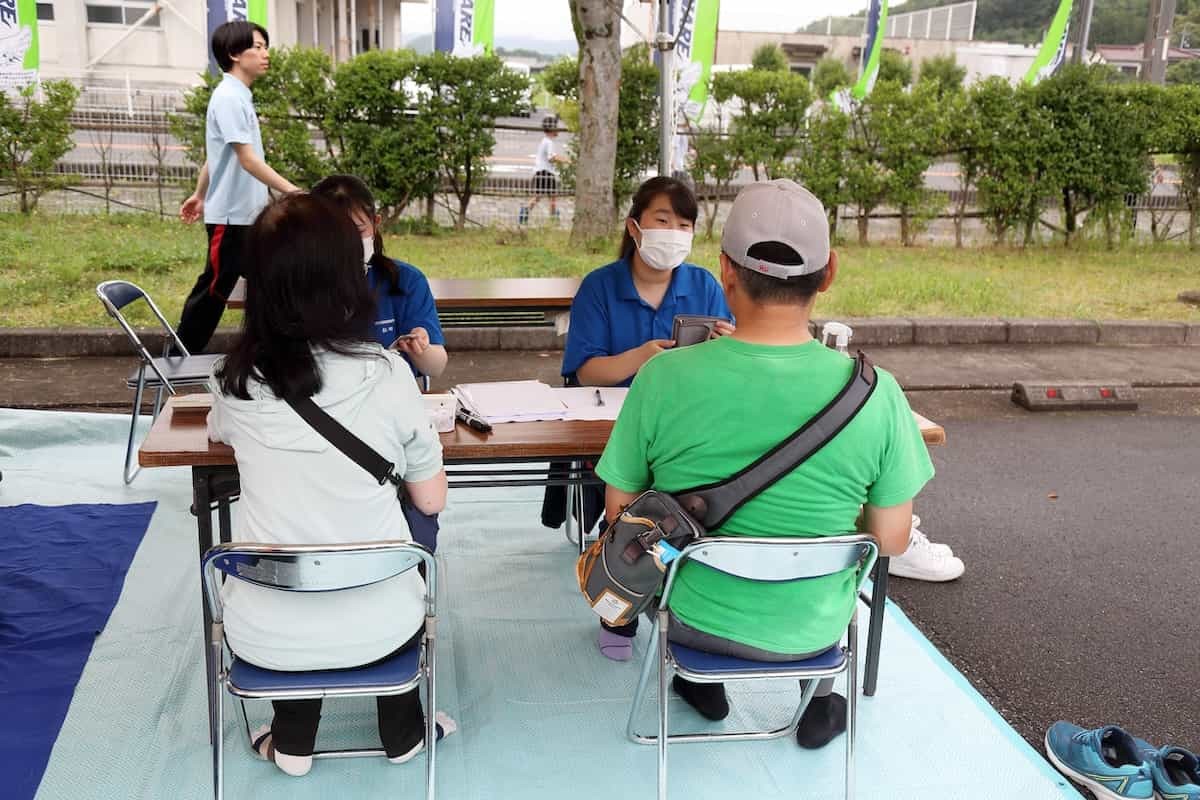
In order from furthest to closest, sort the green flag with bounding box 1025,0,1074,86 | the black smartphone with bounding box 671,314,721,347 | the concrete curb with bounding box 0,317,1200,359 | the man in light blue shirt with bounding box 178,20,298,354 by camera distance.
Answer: the green flag with bounding box 1025,0,1074,86 < the concrete curb with bounding box 0,317,1200,359 < the man in light blue shirt with bounding box 178,20,298,354 < the black smartphone with bounding box 671,314,721,347

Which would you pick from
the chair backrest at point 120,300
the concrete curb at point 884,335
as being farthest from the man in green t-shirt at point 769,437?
the concrete curb at point 884,335

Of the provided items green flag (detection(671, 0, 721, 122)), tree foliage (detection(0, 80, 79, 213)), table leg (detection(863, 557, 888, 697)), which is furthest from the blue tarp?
tree foliage (detection(0, 80, 79, 213))

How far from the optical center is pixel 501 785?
2451mm

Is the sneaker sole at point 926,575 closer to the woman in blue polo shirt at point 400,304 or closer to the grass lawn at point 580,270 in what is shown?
the woman in blue polo shirt at point 400,304

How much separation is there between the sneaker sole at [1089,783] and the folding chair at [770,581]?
0.64 metres

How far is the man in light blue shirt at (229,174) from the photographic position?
477cm

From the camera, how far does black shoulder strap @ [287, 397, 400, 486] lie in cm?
204

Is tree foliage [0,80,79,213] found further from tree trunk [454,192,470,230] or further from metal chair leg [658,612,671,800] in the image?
metal chair leg [658,612,671,800]

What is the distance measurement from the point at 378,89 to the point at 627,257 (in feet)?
23.2

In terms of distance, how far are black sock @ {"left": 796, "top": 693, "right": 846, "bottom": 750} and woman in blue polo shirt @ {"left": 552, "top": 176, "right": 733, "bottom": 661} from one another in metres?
0.60

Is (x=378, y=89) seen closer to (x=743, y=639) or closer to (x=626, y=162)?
(x=626, y=162)

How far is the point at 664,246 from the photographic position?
10.3 feet

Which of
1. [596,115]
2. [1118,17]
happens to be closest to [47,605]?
[596,115]

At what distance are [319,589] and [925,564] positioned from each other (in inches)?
96.3
